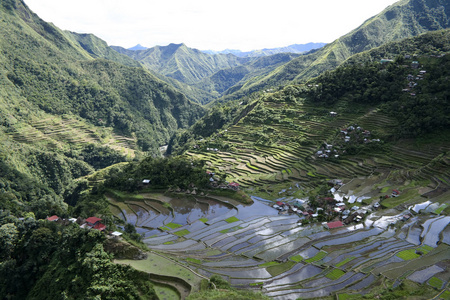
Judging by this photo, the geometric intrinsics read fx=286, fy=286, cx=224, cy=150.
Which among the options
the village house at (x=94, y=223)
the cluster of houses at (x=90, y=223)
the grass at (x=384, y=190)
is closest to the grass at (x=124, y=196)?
the cluster of houses at (x=90, y=223)

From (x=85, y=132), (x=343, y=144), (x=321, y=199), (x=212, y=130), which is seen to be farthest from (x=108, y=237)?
(x=85, y=132)

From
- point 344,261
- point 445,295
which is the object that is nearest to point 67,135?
point 344,261

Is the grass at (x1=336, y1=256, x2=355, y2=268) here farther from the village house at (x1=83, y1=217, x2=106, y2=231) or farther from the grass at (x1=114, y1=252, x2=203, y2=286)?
the village house at (x1=83, y1=217, x2=106, y2=231)

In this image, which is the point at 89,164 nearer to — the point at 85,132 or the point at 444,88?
the point at 85,132

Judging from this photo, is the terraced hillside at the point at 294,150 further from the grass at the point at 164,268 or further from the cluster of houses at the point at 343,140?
the grass at the point at 164,268

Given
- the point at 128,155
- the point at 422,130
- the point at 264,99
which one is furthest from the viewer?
the point at 128,155

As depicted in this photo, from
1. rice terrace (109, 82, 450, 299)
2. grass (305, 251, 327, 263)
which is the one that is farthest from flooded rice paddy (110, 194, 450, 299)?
rice terrace (109, 82, 450, 299)
